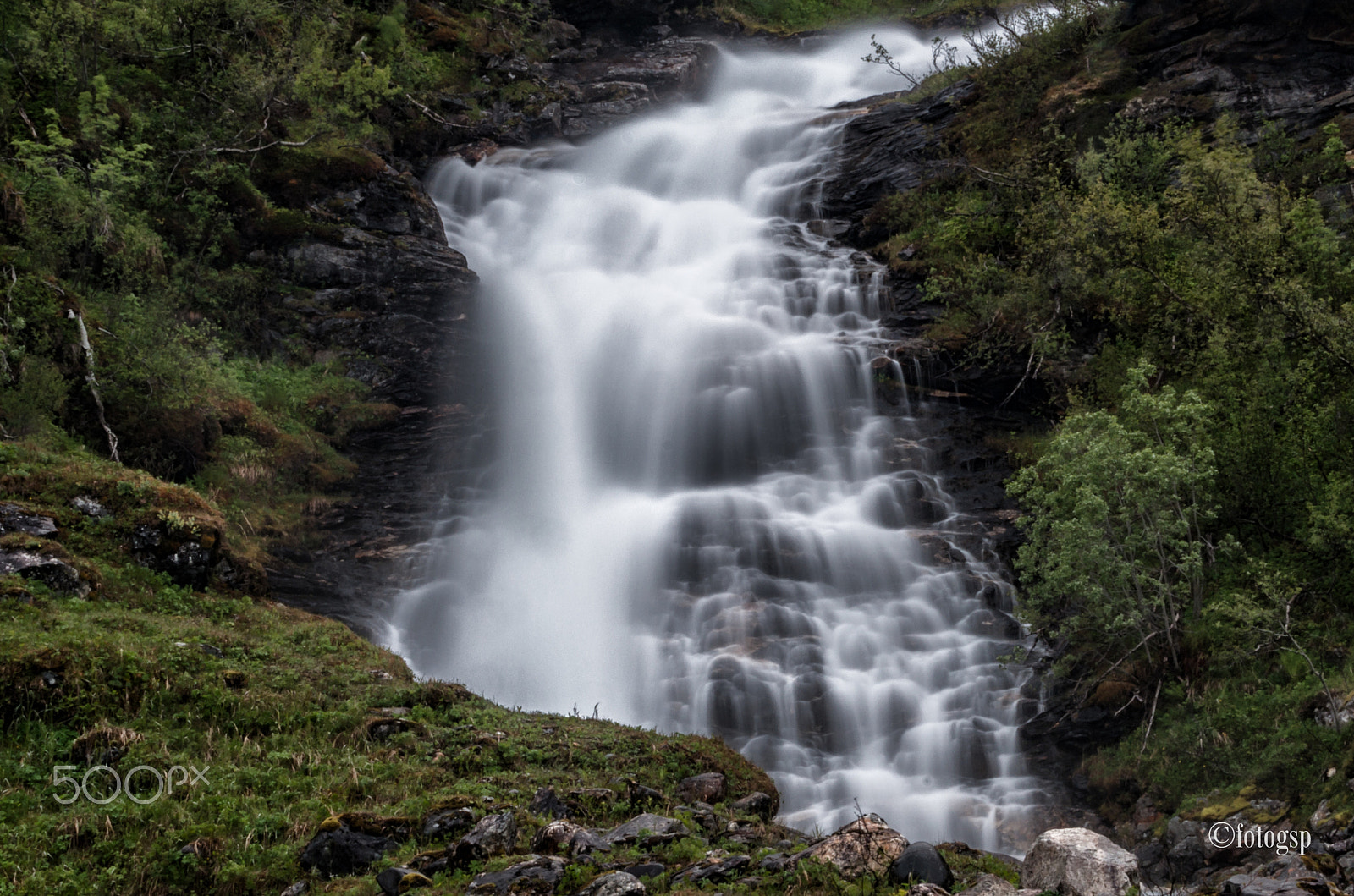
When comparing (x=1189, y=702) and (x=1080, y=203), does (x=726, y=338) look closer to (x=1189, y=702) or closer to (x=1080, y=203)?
(x=1080, y=203)

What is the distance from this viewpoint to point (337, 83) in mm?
29703

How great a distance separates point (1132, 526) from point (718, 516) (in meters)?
8.98

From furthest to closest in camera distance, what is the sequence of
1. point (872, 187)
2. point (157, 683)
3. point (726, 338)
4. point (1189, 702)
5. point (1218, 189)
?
point (872, 187)
point (726, 338)
point (1218, 189)
point (1189, 702)
point (157, 683)

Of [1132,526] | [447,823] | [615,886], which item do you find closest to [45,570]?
[447,823]

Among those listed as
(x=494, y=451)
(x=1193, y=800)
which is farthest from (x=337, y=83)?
(x=1193, y=800)

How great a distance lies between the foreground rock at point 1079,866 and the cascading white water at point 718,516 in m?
6.33

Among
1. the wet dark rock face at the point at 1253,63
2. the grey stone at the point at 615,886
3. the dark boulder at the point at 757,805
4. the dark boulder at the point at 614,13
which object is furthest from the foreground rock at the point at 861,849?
the dark boulder at the point at 614,13

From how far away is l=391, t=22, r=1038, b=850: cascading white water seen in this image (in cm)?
1412

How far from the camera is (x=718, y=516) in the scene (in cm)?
1925

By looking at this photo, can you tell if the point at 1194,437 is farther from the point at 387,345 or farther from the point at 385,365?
the point at 387,345

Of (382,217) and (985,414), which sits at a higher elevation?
(382,217)

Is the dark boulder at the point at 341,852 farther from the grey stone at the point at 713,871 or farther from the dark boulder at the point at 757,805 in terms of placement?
the dark boulder at the point at 757,805

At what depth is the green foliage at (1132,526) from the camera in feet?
39.3

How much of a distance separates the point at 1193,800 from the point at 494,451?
16755mm
